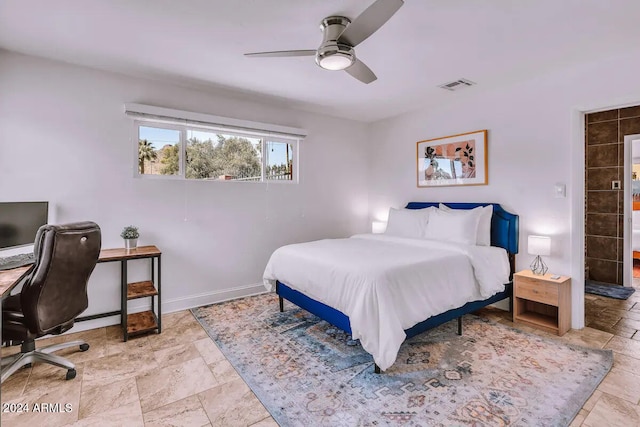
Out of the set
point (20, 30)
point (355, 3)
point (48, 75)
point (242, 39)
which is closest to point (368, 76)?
point (355, 3)

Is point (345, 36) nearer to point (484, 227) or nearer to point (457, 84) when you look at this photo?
point (457, 84)

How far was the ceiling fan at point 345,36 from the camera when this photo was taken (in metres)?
1.79

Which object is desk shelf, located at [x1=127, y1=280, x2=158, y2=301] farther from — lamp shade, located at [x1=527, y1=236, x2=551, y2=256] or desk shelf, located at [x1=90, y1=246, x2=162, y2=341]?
lamp shade, located at [x1=527, y1=236, x2=551, y2=256]

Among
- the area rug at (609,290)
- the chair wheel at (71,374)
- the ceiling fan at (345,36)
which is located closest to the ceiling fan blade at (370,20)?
the ceiling fan at (345,36)

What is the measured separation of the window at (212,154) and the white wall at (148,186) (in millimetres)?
134

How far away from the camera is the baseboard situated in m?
3.09

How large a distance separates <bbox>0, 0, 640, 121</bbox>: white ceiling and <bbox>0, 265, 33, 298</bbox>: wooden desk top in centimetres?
174

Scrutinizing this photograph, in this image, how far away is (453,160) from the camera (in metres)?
4.07

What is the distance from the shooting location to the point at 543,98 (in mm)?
3260

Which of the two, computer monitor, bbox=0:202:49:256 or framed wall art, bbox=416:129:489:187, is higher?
framed wall art, bbox=416:129:489:187

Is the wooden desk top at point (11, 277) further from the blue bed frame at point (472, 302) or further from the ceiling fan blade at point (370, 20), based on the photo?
the ceiling fan blade at point (370, 20)

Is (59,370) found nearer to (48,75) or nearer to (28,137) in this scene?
(28,137)

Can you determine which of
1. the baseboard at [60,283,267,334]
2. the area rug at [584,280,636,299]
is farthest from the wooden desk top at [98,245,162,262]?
the area rug at [584,280,636,299]

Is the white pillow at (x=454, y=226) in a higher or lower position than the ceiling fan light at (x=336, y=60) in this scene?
lower
